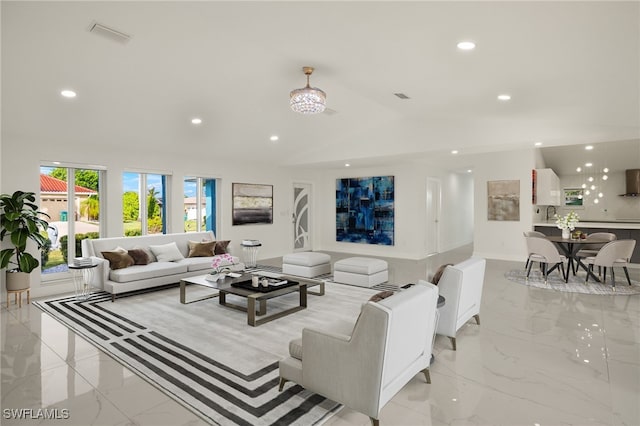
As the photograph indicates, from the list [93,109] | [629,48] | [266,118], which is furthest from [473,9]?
[93,109]

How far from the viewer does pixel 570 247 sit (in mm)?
6527

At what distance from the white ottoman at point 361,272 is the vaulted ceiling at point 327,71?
2.36m

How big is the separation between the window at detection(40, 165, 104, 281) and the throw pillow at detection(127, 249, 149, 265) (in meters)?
1.19

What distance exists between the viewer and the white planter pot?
4.94m

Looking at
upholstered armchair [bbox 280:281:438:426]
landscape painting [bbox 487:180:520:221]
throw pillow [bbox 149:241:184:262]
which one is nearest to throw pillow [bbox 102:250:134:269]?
throw pillow [bbox 149:241:184:262]

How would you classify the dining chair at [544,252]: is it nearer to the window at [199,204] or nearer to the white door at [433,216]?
the white door at [433,216]

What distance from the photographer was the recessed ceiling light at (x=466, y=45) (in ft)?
10.4

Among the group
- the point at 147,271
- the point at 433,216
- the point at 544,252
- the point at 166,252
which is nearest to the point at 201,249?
the point at 166,252

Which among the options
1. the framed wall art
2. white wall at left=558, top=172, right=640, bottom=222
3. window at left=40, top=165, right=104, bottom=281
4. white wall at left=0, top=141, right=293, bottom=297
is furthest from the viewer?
the framed wall art

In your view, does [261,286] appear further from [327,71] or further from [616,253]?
[616,253]

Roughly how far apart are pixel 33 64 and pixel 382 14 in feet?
12.0

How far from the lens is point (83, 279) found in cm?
551

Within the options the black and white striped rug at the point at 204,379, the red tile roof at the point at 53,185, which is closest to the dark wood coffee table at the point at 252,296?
the black and white striped rug at the point at 204,379

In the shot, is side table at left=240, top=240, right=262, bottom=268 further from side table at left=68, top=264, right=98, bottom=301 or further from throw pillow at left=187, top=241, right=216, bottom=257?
side table at left=68, top=264, right=98, bottom=301
